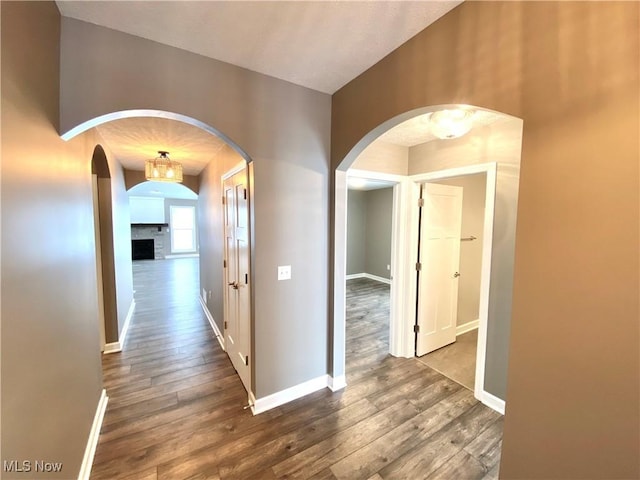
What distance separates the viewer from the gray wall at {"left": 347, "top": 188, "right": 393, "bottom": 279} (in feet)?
21.6

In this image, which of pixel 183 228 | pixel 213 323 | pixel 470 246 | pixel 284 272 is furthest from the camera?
pixel 183 228

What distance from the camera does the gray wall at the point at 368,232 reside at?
6594 millimetres

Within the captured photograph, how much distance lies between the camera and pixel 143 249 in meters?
9.91

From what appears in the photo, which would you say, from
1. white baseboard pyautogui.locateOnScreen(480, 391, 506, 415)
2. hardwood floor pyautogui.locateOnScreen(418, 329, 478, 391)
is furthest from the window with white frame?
white baseboard pyautogui.locateOnScreen(480, 391, 506, 415)

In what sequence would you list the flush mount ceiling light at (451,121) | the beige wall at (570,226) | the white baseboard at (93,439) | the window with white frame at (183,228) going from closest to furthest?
the beige wall at (570,226) < the white baseboard at (93,439) < the flush mount ceiling light at (451,121) < the window with white frame at (183,228)

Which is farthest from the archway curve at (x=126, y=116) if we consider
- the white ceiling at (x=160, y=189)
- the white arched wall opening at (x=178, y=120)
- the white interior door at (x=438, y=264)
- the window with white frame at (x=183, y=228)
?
the window with white frame at (x=183, y=228)

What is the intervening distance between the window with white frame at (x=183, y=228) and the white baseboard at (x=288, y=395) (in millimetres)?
10138

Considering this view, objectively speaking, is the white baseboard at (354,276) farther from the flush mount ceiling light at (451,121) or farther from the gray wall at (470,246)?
the flush mount ceiling light at (451,121)

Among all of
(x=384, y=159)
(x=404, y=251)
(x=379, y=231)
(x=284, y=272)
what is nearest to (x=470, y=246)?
(x=404, y=251)

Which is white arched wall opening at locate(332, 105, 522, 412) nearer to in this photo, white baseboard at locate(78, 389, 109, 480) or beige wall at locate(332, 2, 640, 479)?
beige wall at locate(332, 2, 640, 479)

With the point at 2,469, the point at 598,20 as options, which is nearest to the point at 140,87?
the point at 2,469

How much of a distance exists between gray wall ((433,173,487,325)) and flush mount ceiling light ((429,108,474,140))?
5.49ft

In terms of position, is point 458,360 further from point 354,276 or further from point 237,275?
point 354,276

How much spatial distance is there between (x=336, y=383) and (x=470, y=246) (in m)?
2.61
